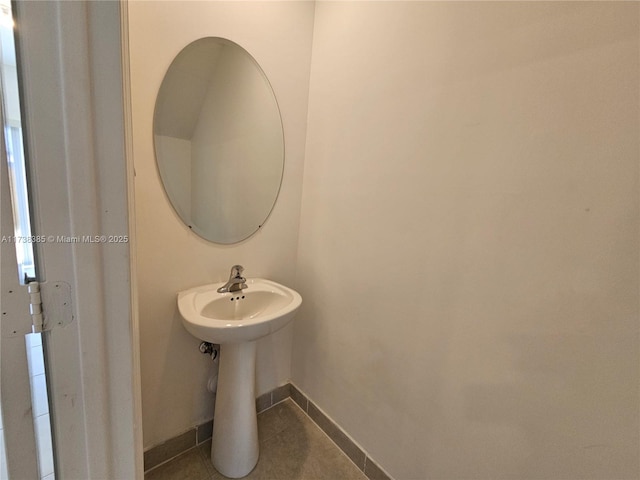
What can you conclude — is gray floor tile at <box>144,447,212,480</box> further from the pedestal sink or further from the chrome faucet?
the chrome faucet

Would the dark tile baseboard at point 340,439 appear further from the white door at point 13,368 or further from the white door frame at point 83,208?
the white door at point 13,368

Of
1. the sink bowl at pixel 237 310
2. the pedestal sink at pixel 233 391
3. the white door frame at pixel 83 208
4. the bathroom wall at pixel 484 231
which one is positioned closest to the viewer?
the white door frame at pixel 83 208

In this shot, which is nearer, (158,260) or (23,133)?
(23,133)

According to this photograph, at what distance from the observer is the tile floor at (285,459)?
1208mm

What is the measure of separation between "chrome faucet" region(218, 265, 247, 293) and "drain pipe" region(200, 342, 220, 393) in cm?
29

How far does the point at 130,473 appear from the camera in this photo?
53 centimetres

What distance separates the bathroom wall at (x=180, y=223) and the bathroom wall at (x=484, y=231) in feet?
0.54

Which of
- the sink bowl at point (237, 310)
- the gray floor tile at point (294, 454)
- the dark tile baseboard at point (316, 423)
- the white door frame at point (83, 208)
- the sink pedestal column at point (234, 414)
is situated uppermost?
the white door frame at point (83, 208)

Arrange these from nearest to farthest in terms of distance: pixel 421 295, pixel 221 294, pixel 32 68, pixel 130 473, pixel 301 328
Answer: pixel 32 68, pixel 130 473, pixel 421 295, pixel 221 294, pixel 301 328

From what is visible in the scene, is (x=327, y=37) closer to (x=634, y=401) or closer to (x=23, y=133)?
(x=23, y=133)

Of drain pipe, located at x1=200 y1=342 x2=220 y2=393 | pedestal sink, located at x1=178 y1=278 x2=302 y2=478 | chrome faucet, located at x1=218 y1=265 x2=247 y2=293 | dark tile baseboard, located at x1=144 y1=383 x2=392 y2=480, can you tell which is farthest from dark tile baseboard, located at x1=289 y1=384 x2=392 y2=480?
chrome faucet, located at x1=218 y1=265 x2=247 y2=293

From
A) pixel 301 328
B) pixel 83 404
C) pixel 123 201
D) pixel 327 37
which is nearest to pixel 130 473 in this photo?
pixel 83 404

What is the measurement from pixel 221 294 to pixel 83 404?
2.45 feet

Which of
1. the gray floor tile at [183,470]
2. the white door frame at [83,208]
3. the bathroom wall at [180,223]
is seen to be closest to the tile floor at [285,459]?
the gray floor tile at [183,470]
